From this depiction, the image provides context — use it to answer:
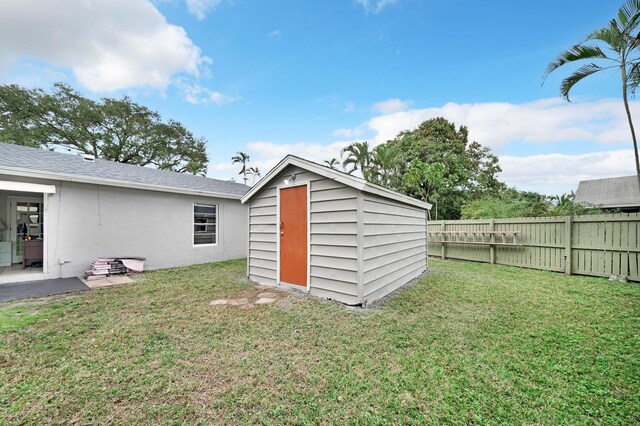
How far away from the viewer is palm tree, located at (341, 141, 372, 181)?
61.4 feet

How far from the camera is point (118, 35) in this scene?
9.46m

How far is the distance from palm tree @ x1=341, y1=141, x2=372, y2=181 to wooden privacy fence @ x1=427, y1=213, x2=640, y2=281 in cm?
1035

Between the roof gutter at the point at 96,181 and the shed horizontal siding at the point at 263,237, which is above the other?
the roof gutter at the point at 96,181

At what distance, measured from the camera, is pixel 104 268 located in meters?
6.28

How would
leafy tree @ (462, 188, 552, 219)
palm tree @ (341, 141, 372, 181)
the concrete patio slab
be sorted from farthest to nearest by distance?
palm tree @ (341, 141, 372, 181) → leafy tree @ (462, 188, 552, 219) → the concrete patio slab

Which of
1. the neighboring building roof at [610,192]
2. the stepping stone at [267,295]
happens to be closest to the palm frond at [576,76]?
the stepping stone at [267,295]

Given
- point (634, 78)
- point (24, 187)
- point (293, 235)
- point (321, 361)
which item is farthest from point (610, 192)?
point (24, 187)

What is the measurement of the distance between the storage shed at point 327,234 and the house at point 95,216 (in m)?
3.43

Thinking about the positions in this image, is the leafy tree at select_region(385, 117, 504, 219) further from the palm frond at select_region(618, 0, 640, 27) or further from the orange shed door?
the orange shed door

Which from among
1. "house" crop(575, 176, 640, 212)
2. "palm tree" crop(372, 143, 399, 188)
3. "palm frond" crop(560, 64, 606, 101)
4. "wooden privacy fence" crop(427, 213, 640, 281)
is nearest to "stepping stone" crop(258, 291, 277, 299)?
"wooden privacy fence" crop(427, 213, 640, 281)

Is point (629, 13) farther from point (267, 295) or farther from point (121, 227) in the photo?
point (121, 227)

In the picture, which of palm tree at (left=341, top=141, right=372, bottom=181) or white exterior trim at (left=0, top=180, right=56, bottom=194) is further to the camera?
palm tree at (left=341, top=141, right=372, bottom=181)

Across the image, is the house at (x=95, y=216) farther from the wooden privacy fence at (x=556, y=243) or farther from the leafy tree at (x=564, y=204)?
the leafy tree at (x=564, y=204)

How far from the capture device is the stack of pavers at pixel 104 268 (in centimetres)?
609
